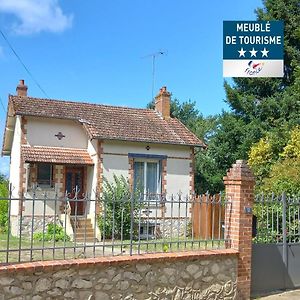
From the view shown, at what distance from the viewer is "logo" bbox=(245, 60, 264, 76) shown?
48.8 ft

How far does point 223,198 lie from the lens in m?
8.98

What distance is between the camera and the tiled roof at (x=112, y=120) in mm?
17828

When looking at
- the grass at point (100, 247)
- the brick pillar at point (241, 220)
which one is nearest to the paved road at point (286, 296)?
the brick pillar at point (241, 220)

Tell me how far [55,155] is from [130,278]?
11027 millimetres

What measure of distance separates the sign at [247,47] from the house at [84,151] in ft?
16.8

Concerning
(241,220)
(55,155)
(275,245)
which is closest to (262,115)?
(55,155)

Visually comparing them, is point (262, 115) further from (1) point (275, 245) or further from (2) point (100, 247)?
(2) point (100, 247)

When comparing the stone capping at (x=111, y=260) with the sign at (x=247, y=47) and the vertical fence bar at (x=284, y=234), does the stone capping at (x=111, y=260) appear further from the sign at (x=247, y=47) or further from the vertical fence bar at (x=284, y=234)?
the sign at (x=247, y=47)

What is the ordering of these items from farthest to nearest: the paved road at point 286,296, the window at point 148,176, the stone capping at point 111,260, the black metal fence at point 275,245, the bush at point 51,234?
the window at point 148,176
the bush at point 51,234
the black metal fence at point 275,245
the paved road at point 286,296
the stone capping at point 111,260

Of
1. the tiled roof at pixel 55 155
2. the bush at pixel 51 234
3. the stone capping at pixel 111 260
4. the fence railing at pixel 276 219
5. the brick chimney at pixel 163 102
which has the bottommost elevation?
the bush at pixel 51 234

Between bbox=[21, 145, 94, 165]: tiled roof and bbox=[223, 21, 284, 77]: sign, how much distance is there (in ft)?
23.7

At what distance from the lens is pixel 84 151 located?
18.5 meters

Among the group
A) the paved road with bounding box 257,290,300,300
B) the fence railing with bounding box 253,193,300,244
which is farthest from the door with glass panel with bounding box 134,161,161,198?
the paved road with bounding box 257,290,300,300

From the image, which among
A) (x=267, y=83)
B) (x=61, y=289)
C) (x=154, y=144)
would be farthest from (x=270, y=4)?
(x=61, y=289)
